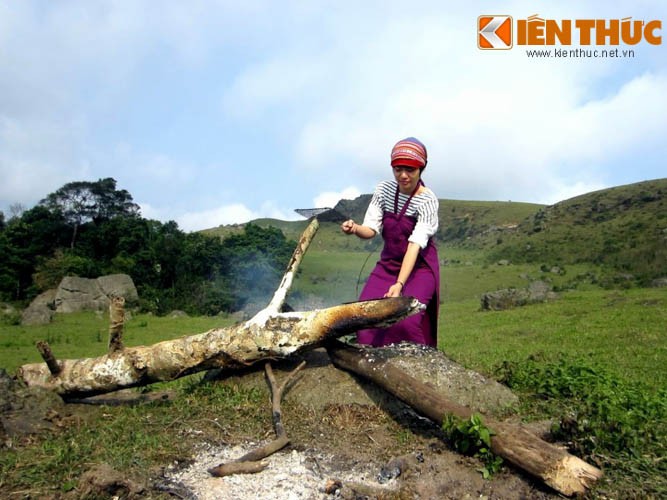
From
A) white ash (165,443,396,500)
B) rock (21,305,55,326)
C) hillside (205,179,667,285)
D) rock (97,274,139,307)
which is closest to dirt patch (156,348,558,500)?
white ash (165,443,396,500)

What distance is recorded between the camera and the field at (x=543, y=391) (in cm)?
352

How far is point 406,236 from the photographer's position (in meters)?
5.09

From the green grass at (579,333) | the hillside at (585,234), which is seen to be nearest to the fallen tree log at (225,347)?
the green grass at (579,333)

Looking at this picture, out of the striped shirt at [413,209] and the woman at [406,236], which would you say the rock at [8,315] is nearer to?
the woman at [406,236]

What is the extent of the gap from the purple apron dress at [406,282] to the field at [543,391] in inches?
17.5

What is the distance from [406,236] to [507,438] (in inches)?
79.7

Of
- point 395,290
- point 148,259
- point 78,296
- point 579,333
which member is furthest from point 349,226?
point 148,259

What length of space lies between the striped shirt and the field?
2.47 ft

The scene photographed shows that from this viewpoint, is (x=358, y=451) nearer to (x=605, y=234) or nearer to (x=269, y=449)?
(x=269, y=449)

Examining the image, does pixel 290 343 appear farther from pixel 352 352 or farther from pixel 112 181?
pixel 112 181

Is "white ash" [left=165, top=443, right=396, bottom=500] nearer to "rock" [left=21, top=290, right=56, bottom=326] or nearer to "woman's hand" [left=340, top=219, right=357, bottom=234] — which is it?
"woman's hand" [left=340, top=219, right=357, bottom=234]

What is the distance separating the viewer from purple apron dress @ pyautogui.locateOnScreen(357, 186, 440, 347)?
199 inches

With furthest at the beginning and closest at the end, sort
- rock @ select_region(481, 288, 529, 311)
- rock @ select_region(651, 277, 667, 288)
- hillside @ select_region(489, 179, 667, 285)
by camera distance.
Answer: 1. hillside @ select_region(489, 179, 667, 285)
2. rock @ select_region(651, 277, 667, 288)
3. rock @ select_region(481, 288, 529, 311)

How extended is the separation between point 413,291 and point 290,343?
44.2 inches
